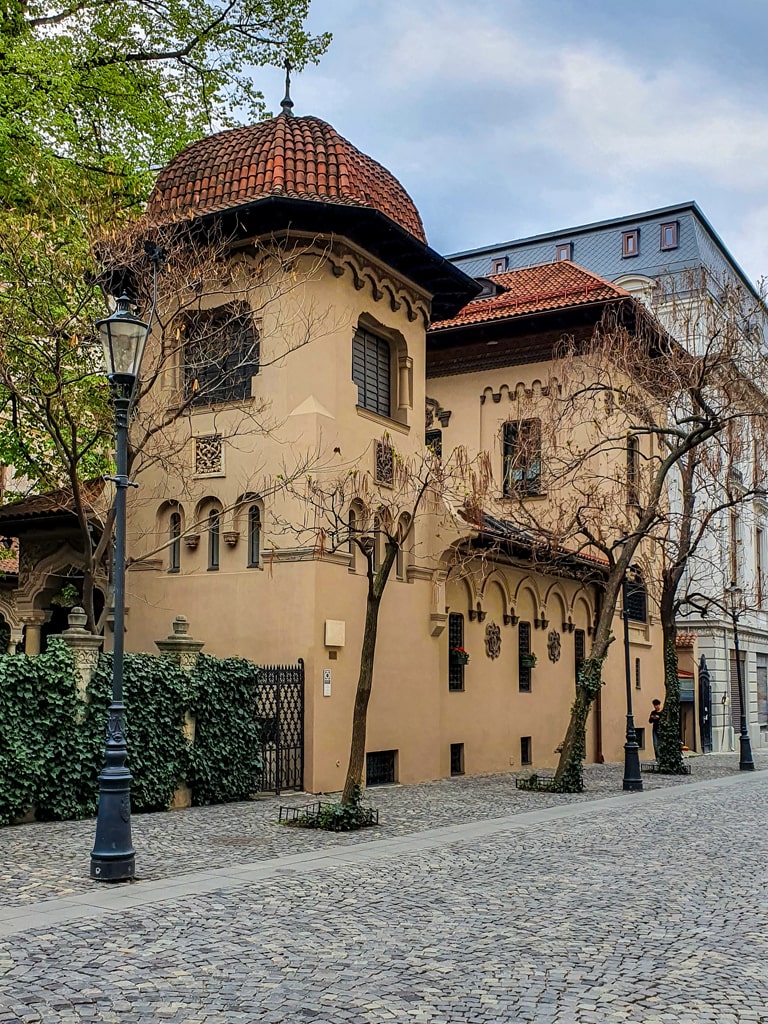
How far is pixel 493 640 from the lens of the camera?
83.5 ft

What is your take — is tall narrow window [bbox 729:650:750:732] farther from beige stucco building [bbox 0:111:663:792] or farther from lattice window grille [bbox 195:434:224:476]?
lattice window grille [bbox 195:434:224:476]

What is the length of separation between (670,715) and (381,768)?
346 inches

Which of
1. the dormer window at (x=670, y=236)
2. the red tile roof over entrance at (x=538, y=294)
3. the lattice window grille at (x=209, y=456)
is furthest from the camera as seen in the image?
the dormer window at (x=670, y=236)

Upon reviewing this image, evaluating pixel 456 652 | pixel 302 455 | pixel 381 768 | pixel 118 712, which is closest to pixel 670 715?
pixel 456 652

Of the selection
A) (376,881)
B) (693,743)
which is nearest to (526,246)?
(693,743)

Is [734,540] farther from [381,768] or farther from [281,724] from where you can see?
[281,724]

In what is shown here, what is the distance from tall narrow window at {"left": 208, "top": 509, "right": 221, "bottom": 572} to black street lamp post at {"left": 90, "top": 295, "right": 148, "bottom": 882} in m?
8.93

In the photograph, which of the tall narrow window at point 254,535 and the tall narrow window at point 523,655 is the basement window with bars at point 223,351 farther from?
the tall narrow window at point 523,655

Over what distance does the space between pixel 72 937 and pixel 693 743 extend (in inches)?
1307

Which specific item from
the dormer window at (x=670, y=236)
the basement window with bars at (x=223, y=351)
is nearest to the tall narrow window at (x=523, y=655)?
the basement window with bars at (x=223, y=351)

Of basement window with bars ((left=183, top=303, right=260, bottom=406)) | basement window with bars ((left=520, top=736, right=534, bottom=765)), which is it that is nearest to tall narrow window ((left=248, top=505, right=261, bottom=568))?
basement window with bars ((left=183, top=303, right=260, bottom=406))

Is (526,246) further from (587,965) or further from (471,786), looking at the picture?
(587,965)

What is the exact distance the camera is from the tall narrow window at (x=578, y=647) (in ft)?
97.9

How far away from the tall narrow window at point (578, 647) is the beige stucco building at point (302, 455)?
529 centimetres
